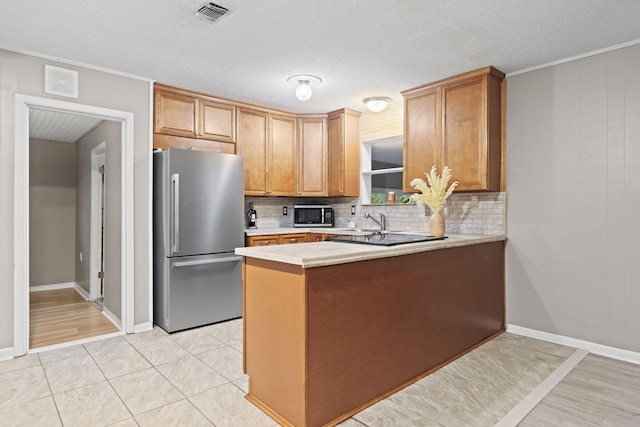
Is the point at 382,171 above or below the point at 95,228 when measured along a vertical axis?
above

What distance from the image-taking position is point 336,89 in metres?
3.89

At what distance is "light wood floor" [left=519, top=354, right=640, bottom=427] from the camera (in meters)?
2.06

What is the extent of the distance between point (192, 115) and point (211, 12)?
1.76m

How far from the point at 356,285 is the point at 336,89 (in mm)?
2434

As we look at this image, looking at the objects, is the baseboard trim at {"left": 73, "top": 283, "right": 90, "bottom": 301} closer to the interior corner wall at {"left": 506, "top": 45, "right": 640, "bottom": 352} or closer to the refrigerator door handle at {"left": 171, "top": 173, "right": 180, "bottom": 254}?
the refrigerator door handle at {"left": 171, "top": 173, "right": 180, "bottom": 254}

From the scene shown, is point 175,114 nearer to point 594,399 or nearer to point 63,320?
point 63,320

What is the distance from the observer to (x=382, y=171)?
15.2ft

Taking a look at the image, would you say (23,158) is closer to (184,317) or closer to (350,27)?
(184,317)

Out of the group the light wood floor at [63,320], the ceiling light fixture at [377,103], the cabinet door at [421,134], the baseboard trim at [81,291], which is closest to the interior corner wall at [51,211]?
the baseboard trim at [81,291]

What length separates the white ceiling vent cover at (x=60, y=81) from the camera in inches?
121

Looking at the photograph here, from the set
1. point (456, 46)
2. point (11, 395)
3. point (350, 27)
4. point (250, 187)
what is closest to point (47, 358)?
point (11, 395)

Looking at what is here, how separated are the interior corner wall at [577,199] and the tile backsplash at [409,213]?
0.16m

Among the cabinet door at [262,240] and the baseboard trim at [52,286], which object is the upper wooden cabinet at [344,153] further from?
the baseboard trim at [52,286]

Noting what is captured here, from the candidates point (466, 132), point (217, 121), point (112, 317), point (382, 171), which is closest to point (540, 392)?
point (466, 132)
